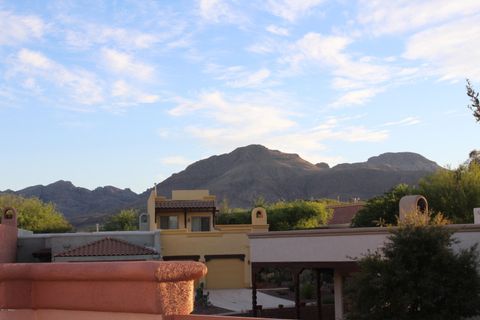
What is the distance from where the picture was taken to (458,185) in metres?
41.5

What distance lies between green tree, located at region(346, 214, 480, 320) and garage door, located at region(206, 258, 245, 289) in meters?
29.9

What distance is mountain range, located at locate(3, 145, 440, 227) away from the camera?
142 metres

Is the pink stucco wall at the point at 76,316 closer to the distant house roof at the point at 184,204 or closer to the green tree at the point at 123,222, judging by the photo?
the distant house roof at the point at 184,204

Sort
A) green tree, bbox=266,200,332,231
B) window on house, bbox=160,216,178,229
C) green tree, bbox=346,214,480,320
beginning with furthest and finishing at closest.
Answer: green tree, bbox=266,200,332,231, window on house, bbox=160,216,178,229, green tree, bbox=346,214,480,320

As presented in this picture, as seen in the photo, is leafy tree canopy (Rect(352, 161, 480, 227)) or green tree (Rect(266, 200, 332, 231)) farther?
green tree (Rect(266, 200, 332, 231))

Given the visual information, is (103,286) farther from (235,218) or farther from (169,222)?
(235,218)

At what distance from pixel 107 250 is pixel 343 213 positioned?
42663 millimetres

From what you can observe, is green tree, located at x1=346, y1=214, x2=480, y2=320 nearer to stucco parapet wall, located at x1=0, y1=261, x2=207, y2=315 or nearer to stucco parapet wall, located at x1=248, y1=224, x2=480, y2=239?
stucco parapet wall, located at x1=248, y1=224, x2=480, y2=239

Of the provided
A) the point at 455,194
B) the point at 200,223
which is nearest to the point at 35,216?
the point at 200,223

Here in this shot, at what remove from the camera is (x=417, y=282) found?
18219 mm

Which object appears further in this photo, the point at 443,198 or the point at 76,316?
the point at 443,198

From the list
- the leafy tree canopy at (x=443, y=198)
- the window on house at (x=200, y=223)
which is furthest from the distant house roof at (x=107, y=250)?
the window on house at (x=200, y=223)

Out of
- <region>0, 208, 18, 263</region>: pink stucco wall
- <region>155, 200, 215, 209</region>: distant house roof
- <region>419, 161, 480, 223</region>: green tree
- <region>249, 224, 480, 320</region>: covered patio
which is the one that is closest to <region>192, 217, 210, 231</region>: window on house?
<region>155, 200, 215, 209</region>: distant house roof

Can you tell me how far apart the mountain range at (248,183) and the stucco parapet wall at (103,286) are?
414ft
